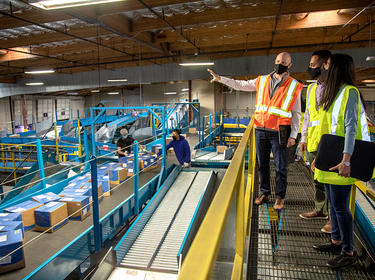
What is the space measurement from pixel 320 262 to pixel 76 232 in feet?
12.4

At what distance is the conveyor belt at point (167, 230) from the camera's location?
483 centimetres

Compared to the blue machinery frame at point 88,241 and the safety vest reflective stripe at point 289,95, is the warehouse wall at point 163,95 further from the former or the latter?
the safety vest reflective stripe at point 289,95

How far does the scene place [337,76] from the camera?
2049mm

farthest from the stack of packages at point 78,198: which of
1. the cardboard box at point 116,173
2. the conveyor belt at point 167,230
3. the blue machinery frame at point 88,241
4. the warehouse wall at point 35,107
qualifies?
the warehouse wall at point 35,107

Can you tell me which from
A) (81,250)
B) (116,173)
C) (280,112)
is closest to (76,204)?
(81,250)

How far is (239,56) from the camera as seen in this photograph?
51.4ft

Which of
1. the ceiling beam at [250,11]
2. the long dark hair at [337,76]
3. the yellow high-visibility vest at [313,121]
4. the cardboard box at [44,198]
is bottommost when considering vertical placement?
the cardboard box at [44,198]

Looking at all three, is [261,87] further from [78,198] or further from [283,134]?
[78,198]

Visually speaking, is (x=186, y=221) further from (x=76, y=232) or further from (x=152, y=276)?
(x=76, y=232)

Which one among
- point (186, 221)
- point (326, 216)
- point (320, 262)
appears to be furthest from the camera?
point (186, 221)

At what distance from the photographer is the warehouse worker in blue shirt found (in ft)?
26.5

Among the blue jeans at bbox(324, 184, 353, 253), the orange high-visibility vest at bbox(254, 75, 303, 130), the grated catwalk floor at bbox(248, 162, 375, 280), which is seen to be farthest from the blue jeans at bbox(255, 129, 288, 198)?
the blue jeans at bbox(324, 184, 353, 253)

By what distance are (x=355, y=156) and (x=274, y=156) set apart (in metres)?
1.06

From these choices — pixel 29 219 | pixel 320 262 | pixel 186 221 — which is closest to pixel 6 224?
pixel 29 219
